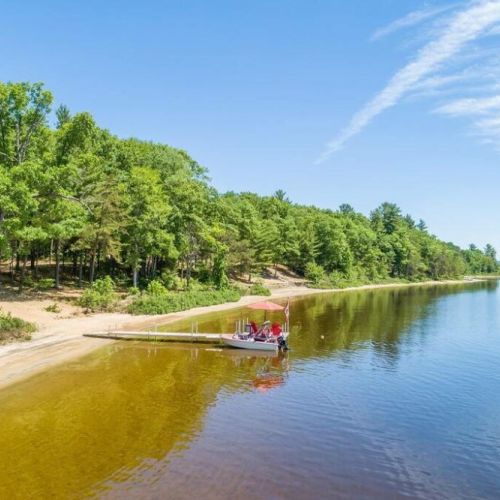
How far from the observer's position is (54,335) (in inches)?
1351

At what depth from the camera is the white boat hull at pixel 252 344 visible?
34.4m

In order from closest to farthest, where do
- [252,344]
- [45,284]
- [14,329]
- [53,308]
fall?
1. [14,329]
2. [252,344]
3. [53,308]
4. [45,284]

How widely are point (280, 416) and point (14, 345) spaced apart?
18.6 m

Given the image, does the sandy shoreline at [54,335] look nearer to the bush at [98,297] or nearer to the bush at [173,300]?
the bush at [173,300]

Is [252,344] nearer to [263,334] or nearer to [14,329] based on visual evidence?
[263,334]

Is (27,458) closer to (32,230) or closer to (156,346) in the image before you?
(156,346)

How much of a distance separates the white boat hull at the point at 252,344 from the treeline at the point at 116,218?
1869 cm

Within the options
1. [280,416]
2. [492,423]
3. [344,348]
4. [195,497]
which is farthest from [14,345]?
[492,423]

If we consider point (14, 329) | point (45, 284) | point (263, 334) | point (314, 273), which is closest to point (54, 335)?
point (14, 329)

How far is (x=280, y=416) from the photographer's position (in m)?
21.3

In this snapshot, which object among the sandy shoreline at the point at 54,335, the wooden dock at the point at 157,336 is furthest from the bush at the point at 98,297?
the wooden dock at the point at 157,336

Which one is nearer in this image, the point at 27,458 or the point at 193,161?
the point at 27,458

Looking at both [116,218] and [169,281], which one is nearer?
[116,218]

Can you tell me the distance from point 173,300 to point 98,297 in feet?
27.9
